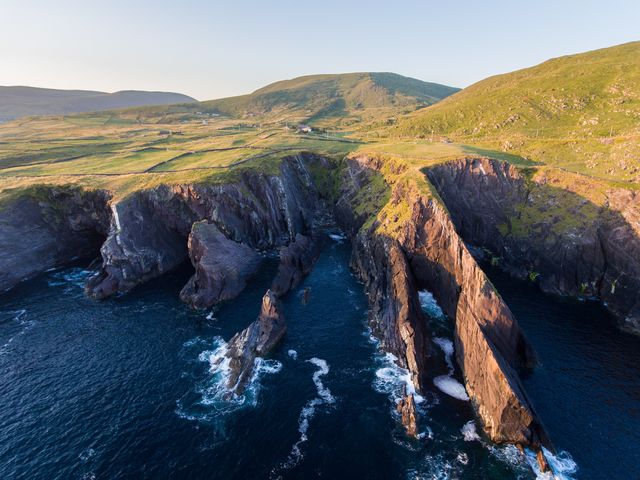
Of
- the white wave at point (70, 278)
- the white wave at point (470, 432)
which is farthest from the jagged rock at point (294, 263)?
the white wave at point (70, 278)

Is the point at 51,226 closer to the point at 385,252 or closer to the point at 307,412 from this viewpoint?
the point at 307,412

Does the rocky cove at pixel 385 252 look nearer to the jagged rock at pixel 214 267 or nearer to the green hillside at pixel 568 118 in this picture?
the jagged rock at pixel 214 267

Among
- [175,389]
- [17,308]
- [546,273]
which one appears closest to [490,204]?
[546,273]

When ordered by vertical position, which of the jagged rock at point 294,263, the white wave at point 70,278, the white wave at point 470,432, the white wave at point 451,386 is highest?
the jagged rock at point 294,263

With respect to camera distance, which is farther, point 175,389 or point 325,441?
point 175,389

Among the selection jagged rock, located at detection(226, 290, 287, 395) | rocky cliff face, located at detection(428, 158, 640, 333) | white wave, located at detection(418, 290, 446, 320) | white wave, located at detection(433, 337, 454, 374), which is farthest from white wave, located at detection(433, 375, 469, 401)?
rocky cliff face, located at detection(428, 158, 640, 333)

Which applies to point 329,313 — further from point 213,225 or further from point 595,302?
point 595,302

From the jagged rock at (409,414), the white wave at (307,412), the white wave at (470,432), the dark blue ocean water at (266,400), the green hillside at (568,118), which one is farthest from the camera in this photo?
the green hillside at (568,118)
